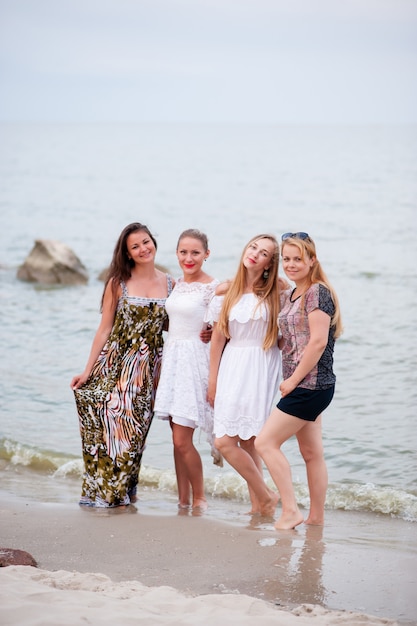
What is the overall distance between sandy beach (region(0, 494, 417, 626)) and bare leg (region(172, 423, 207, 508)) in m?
0.32

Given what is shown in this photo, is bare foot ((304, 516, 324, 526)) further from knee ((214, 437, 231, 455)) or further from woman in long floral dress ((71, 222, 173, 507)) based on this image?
woman in long floral dress ((71, 222, 173, 507))

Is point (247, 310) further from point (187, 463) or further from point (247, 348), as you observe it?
point (187, 463)

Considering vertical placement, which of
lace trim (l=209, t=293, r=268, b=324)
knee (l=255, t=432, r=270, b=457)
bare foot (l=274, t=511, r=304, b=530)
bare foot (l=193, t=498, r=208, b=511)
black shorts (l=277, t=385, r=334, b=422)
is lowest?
bare foot (l=193, t=498, r=208, b=511)

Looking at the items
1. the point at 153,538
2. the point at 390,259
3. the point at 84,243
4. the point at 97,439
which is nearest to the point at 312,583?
the point at 153,538

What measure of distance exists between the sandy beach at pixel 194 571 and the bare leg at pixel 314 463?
5.1 inches

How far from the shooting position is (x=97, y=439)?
6.16 m

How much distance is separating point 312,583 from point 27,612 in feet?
5.10

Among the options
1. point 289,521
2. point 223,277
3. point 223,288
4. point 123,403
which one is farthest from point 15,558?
point 223,277

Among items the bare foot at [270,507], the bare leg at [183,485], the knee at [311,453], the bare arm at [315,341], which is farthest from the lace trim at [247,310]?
the bare foot at [270,507]

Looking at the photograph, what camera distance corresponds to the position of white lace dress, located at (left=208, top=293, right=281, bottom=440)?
18.9 ft

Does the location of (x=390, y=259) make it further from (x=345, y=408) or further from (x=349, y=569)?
(x=349, y=569)

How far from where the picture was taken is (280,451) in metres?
5.49

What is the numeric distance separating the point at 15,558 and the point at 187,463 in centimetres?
168

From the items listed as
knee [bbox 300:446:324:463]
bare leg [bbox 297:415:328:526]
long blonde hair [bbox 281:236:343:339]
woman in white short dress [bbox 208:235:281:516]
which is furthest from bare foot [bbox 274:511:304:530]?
long blonde hair [bbox 281:236:343:339]
